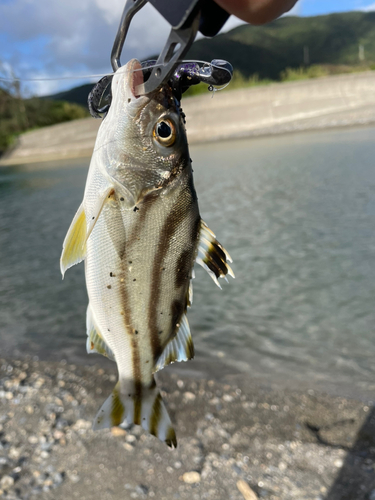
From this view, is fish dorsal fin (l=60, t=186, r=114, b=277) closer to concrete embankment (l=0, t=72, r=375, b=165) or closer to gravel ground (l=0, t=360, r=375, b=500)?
gravel ground (l=0, t=360, r=375, b=500)

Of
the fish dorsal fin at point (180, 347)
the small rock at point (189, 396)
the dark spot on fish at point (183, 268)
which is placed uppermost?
the dark spot on fish at point (183, 268)

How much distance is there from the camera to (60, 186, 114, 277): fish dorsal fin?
1734 mm

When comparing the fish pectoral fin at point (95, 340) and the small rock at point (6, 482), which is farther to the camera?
the small rock at point (6, 482)

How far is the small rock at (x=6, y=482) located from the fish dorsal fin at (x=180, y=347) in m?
2.53

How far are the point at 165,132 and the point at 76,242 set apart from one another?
623 mm

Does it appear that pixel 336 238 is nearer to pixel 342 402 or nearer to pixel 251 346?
pixel 251 346

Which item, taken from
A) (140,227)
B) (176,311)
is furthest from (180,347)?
(140,227)

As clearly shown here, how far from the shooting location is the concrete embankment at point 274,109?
111 feet

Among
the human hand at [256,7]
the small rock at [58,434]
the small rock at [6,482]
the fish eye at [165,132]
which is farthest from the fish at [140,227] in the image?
the small rock at [58,434]

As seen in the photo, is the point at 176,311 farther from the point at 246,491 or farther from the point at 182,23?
the point at 246,491

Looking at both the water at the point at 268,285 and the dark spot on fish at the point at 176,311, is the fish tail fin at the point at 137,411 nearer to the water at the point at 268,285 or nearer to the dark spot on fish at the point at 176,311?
the dark spot on fish at the point at 176,311

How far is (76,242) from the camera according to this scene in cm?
185

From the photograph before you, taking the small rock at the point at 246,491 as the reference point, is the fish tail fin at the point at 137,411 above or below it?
above

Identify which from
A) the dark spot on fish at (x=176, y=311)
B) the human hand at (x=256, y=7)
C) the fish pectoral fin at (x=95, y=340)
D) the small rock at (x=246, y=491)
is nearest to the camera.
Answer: the human hand at (x=256, y=7)
